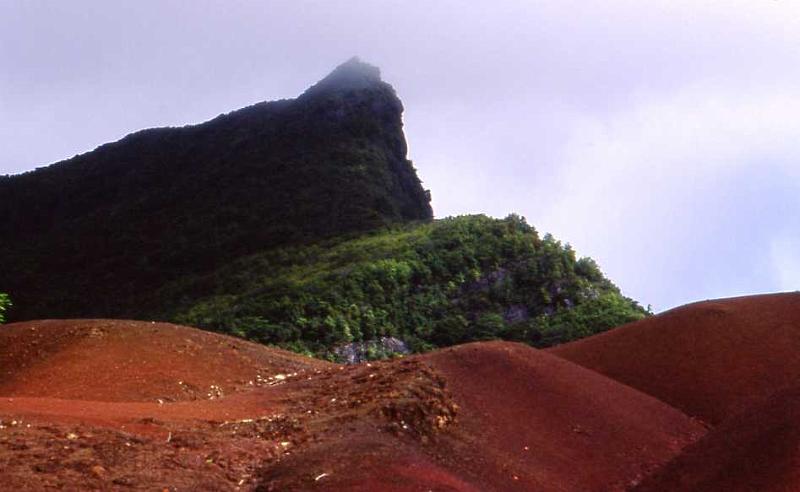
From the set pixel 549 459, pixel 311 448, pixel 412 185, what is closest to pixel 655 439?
pixel 549 459

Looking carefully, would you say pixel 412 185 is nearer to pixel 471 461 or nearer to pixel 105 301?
pixel 105 301

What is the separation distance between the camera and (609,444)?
36.0ft

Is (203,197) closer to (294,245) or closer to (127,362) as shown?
(294,245)

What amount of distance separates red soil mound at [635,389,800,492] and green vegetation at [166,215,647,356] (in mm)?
13940

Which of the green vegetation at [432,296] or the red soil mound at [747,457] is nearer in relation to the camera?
the red soil mound at [747,457]

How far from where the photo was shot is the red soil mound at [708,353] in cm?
1342

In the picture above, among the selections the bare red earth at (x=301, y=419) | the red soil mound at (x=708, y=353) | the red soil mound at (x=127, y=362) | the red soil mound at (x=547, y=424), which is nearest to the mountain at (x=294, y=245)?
the red soil mound at (x=127, y=362)

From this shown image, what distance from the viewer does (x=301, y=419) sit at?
34.2 ft

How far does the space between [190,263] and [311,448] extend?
2986 centimetres

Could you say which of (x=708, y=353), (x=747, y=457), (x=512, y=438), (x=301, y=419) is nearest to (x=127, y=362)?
(x=301, y=419)

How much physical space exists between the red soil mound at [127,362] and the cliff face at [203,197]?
1732 centimetres

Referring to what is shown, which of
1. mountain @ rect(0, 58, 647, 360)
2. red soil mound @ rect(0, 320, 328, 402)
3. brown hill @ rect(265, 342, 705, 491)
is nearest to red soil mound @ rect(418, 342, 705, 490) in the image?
brown hill @ rect(265, 342, 705, 491)

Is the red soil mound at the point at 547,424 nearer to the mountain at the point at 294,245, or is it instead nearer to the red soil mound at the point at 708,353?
the red soil mound at the point at 708,353

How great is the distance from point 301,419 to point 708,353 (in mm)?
7251
